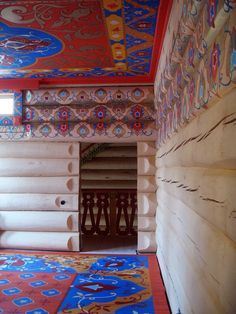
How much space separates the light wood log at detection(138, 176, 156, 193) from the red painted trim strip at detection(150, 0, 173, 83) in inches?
80.2

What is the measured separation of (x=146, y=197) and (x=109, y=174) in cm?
272

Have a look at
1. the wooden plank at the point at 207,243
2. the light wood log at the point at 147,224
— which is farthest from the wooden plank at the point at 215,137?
the light wood log at the point at 147,224

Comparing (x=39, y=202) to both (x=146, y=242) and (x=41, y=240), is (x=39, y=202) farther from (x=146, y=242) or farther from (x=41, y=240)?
(x=146, y=242)

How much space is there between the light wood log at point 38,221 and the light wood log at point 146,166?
57.7 inches

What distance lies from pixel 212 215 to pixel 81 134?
187 inches

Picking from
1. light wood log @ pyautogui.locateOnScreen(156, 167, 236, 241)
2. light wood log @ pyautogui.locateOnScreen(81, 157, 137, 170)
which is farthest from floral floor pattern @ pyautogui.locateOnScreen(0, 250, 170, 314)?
light wood log @ pyautogui.locateOnScreen(81, 157, 137, 170)

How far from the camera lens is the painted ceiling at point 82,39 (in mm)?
3494

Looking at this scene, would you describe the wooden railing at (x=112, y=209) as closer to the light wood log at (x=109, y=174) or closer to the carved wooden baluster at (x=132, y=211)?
the carved wooden baluster at (x=132, y=211)

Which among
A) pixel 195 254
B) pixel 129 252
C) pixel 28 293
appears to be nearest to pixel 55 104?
pixel 129 252

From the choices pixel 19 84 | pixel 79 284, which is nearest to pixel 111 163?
pixel 19 84

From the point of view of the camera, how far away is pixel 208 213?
1886mm

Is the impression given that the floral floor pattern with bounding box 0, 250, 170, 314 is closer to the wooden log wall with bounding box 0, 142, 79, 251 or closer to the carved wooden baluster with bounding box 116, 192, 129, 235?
the wooden log wall with bounding box 0, 142, 79, 251

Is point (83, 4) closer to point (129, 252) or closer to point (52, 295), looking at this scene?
point (52, 295)

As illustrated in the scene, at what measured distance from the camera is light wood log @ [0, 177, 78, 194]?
250 inches
